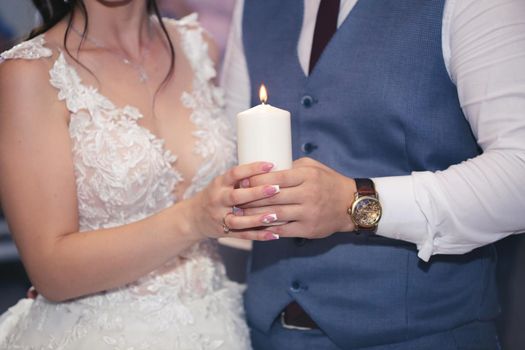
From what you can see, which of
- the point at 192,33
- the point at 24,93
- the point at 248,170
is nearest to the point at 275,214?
the point at 248,170

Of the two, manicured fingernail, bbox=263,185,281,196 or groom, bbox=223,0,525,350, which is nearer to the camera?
manicured fingernail, bbox=263,185,281,196

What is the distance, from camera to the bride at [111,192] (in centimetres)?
144

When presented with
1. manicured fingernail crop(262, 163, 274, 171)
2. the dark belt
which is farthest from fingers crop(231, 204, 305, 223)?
the dark belt

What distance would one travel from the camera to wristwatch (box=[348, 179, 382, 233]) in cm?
133

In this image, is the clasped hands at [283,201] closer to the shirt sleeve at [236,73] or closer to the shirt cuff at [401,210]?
the shirt cuff at [401,210]

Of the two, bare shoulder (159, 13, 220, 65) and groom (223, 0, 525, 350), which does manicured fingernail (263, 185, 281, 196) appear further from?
bare shoulder (159, 13, 220, 65)

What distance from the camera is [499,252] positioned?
1860 millimetres

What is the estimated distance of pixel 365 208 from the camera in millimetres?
1338

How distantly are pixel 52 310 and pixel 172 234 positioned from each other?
1.38 ft

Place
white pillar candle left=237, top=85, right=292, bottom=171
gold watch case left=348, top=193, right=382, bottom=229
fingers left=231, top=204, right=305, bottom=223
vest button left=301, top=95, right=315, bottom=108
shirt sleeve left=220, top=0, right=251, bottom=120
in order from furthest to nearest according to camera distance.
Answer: shirt sleeve left=220, top=0, right=251, bottom=120 < vest button left=301, top=95, right=315, bottom=108 < gold watch case left=348, top=193, right=382, bottom=229 < fingers left=231, top=204, right=305, bottom=223 < white pillar candle left=237, top=85, right=292, bottom=171

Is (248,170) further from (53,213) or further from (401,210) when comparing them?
(53,213)

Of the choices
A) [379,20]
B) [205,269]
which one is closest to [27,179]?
[205,269]

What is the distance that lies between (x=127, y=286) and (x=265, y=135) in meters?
0.69

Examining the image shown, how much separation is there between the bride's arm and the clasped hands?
190mm
